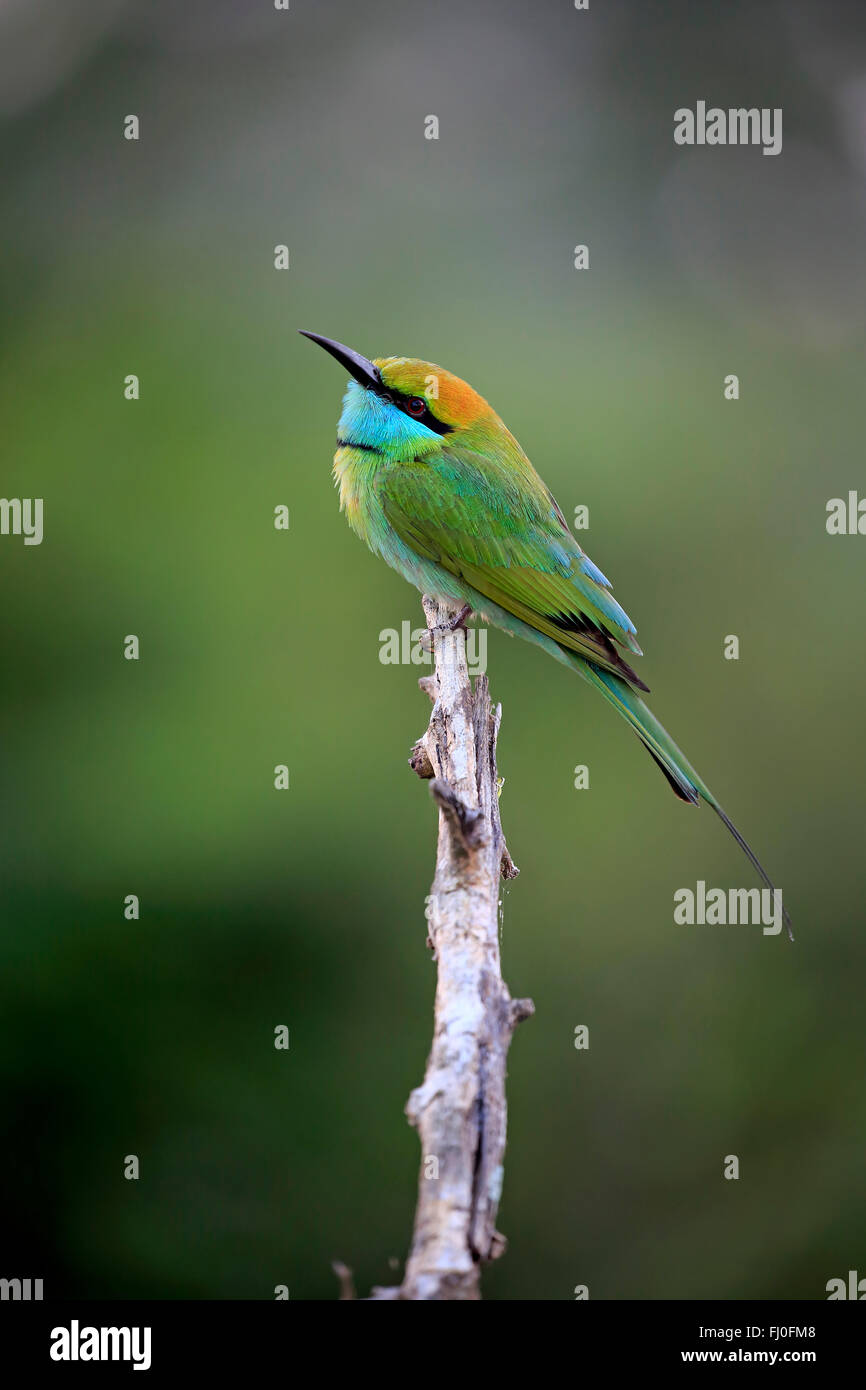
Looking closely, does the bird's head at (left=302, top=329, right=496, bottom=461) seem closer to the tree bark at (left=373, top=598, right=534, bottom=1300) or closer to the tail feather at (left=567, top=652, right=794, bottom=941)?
the tail feather at (left=567, top=652, right=794, bottom=941)

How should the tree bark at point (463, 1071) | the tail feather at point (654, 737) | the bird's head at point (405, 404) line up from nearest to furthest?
the tree bark at point (463, 1071) < the tail feather at point (654, 737) < the bird's head at point (405, 404)

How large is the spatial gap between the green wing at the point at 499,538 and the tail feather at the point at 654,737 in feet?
0.56

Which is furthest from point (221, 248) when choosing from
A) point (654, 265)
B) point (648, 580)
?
point (648, 580)

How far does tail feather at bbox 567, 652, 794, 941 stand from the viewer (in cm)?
321

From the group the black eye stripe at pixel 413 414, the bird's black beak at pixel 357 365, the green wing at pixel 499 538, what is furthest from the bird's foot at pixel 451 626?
the bird's black beak at pixel 357 365

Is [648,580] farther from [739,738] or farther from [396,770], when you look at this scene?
[396,770]

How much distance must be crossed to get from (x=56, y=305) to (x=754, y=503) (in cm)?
364

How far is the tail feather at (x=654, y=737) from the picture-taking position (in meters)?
A: 3.21

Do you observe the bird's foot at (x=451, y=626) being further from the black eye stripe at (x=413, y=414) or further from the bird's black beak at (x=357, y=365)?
the bird's black beak at (x=357, y=365)

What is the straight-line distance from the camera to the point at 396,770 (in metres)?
5.18

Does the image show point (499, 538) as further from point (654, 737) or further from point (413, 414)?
point (654, 737)

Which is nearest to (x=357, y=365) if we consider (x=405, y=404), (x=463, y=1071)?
(x=405, y=404)

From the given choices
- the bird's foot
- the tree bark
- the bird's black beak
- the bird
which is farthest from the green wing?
the tree bark

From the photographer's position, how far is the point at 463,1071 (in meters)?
1.72
